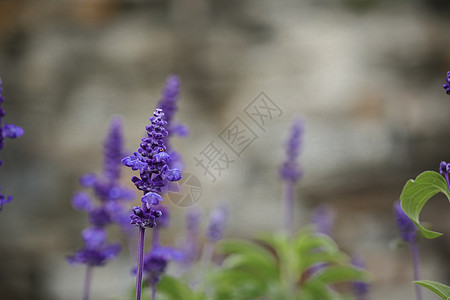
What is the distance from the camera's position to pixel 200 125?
390 cm

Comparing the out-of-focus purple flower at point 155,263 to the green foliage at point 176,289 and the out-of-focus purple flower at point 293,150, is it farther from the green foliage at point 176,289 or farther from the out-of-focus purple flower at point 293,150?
the out-of-focus purple flower at point 293,150

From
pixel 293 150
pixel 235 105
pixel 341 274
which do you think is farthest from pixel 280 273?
pixel 235 105

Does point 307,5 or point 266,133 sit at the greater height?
point 307,5

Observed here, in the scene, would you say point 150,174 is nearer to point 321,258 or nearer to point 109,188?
point 109,188

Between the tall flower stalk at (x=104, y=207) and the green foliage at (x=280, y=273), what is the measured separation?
1.31 feet

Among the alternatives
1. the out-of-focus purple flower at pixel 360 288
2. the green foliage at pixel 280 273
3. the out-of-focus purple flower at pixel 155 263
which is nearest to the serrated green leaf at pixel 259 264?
the green foliage at pixel 280 273

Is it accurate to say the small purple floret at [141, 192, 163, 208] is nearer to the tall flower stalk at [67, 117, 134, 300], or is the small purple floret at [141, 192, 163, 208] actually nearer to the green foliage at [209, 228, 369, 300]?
the tall flower stalk at [67, 117, 134, 300]

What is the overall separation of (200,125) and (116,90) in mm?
767

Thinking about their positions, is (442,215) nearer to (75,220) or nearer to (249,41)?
(249,41)

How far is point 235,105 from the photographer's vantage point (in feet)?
12.7

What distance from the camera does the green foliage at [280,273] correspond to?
151cm

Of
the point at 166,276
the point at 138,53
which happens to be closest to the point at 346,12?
the point at 138,53

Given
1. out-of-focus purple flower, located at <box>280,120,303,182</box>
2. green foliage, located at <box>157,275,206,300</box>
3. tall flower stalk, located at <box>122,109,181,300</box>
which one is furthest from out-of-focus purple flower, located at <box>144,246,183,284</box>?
out-of-focus purple flower, located at <box>280,120,303,182</box>

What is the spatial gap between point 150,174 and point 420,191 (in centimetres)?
52
